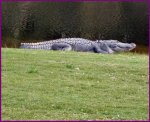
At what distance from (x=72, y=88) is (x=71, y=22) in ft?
61.9

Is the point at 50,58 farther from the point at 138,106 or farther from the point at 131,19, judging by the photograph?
the point at 131,19

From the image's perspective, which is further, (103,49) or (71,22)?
(71,22)

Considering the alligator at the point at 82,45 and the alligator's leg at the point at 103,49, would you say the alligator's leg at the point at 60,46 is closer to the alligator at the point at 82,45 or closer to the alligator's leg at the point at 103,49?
the alligator at the point at 82,45

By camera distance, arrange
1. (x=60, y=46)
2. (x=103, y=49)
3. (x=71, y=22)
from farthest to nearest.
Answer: (x=71, y=22) < (x=60, y=46) < (x=103, y=49)

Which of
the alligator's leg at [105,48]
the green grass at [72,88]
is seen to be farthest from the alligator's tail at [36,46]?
the green grass at [72,88]

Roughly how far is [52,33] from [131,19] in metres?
5.73

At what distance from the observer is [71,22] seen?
2619cm

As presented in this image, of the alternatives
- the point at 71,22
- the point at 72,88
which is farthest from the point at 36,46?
the point at 71,22

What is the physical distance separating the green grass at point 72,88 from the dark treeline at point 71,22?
10717mm

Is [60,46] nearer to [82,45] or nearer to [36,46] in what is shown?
[82,45]

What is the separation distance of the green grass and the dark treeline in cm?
1072

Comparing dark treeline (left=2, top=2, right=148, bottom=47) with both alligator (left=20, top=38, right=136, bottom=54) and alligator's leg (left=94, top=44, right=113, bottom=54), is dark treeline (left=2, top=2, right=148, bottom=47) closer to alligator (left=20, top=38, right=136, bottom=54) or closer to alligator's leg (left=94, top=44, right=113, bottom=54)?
alligator (left=20, top=38, right=136, bottom=54)

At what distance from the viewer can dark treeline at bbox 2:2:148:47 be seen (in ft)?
79.2

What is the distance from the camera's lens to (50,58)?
33.3ft
